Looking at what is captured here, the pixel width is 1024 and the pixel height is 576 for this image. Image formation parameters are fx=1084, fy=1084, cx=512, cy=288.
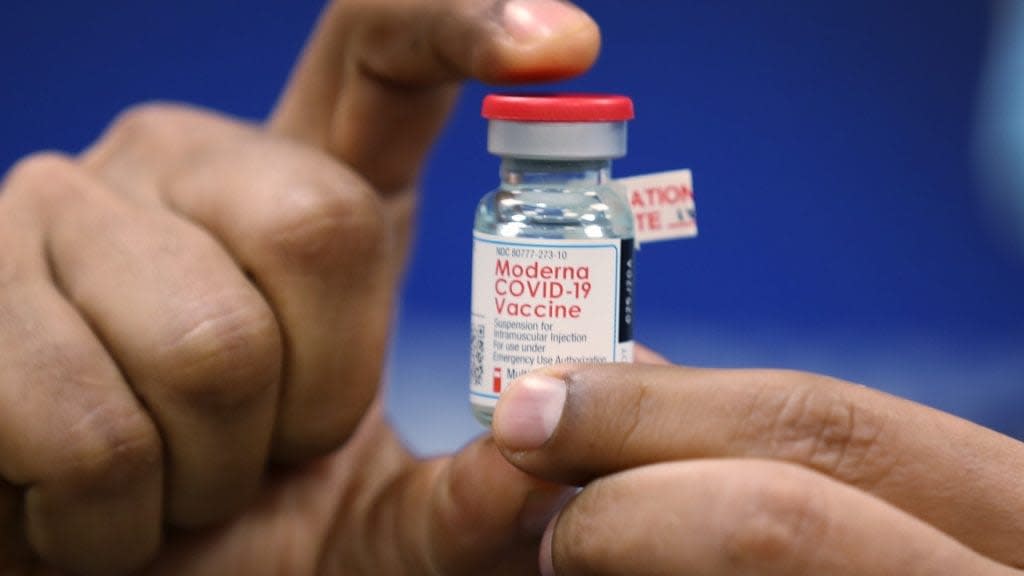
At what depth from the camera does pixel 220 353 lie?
0.87 m

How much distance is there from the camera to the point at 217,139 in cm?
112

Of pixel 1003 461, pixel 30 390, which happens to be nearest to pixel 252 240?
pixel 30 390

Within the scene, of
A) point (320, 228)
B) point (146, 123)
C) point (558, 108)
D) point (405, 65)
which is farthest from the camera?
point (146, 123)

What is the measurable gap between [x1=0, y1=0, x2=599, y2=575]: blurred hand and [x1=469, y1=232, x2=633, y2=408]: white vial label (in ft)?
0.36

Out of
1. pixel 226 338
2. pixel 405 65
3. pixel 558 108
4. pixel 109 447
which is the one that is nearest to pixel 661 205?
pixel 558 108

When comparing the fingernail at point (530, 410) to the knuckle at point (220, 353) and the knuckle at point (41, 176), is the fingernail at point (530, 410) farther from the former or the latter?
the knuckle at point (41, 176)

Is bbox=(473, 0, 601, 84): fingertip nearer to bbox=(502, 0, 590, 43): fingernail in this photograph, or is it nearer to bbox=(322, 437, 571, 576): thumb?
bbox=(502, 0, 590, 43): fingernail

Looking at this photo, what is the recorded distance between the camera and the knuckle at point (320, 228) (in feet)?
3.02

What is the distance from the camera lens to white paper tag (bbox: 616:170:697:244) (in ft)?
3.09

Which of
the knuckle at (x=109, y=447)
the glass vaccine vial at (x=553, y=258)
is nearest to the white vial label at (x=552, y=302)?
the glass vaccine vial at (x=553, y=258)

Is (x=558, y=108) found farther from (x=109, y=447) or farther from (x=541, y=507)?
(x=109, y=447)

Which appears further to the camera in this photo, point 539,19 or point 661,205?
point 661,205

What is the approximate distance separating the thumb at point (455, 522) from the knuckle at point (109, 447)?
0.26 m

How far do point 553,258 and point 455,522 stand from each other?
0.27 m
